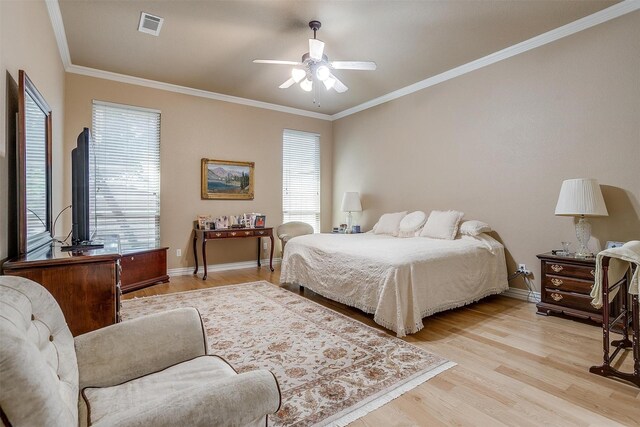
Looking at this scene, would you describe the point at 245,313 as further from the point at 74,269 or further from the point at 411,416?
the point at 411,416

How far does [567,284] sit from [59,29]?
5.49 meters

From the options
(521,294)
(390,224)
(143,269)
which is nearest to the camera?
(521,294)

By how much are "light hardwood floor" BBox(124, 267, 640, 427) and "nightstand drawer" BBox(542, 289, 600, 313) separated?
15 cm

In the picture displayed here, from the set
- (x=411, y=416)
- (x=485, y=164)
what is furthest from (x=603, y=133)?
(x=411, y=416)

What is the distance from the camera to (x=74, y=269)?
1827 millimetres

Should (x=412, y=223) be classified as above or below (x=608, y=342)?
above

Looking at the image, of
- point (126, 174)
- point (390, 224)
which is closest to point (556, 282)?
point (390, 224)

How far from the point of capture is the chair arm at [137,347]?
1.27m

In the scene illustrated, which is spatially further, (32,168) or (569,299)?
(569,299)

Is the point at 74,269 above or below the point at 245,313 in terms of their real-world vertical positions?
above

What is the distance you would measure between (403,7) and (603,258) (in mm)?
2522

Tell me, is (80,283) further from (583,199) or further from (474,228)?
(583,199)

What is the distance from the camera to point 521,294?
3.71 meters

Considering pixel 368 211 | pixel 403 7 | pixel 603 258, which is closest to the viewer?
pixel 603 258
